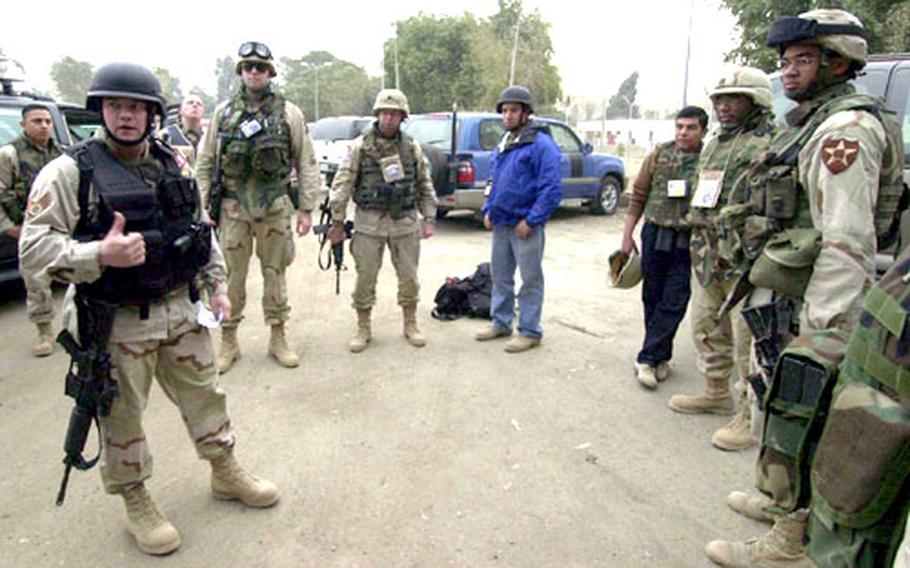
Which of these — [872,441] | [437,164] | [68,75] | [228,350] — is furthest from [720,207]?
[68,75]

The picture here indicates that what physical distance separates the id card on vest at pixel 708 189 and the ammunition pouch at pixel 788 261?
100 cm

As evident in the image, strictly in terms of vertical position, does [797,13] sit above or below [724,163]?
above

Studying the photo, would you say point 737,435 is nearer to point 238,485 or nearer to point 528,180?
point 528,180

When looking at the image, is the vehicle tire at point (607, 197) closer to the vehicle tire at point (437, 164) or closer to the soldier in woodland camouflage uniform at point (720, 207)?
the vehicle tire at point (437, 164)

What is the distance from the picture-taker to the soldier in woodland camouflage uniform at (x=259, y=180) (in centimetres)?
401

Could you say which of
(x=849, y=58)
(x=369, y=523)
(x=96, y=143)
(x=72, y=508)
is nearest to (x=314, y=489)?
(x=369, y=523)

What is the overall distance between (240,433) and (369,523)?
113 cm

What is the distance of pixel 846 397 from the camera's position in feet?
4.13

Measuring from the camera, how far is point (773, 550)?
2.39 metres

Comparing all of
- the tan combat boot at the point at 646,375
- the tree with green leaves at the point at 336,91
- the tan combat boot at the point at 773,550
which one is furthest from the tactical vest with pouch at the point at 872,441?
the tree with green leaves at the point at 336,91

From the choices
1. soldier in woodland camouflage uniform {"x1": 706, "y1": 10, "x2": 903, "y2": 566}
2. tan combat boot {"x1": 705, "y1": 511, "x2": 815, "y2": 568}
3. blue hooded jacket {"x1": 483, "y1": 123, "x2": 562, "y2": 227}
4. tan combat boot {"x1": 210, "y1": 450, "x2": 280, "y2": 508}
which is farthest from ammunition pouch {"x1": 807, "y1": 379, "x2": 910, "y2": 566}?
blue hooded jacket {"x1": 483, "y1": 123, "x2": 562, "y2": 227}

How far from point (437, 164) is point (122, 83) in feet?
20.5

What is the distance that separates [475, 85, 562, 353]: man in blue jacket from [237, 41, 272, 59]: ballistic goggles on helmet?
1.67 meters

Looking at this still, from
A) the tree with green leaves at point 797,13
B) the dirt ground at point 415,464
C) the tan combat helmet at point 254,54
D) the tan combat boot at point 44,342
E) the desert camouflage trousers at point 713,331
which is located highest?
the tree with green leaves at point 797,13
